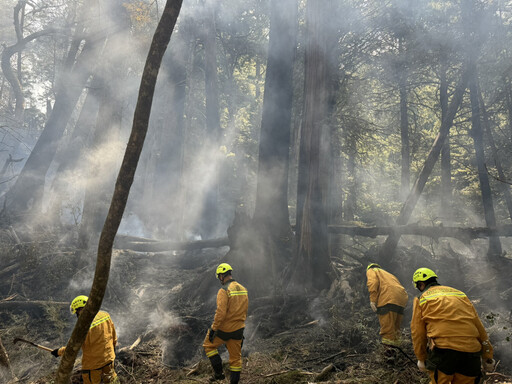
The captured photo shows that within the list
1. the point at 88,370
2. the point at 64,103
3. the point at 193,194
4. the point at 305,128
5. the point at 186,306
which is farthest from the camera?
the point at 193,194

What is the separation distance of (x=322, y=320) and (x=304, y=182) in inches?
155

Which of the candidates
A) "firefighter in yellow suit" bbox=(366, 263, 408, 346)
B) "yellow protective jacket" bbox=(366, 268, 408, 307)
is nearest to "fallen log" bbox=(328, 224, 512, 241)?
"yellow protective jacket" bbox=(366, 268, 408, 307)

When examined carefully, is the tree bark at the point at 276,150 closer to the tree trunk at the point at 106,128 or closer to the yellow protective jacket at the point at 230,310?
the yellow protective jacket at the point at 230,310

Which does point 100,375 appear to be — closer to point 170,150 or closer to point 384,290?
point 384,290

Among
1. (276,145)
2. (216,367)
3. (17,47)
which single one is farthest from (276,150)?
(17,47)

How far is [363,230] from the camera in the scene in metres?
11.7

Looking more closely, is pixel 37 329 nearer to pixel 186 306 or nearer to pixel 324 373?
pixel 186 306

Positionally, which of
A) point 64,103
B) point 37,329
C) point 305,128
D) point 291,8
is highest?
point 291,8

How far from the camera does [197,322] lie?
27.1ft

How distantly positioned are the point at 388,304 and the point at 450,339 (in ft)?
8.61

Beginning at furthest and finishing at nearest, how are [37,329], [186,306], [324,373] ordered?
1. [186,306]
2. [37,329]
3. [324,373]

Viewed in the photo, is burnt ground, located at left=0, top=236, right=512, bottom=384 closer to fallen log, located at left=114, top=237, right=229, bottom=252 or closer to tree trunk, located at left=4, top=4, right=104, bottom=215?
fallen log, located at left=114, top=237, right=229, bottom=252

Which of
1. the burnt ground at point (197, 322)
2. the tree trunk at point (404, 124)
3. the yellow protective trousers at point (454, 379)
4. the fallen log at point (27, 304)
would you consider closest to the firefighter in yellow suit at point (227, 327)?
the burnt ground at point (197, 322)

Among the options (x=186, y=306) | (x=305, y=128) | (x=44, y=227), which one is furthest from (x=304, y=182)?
(x=44, y=227)
